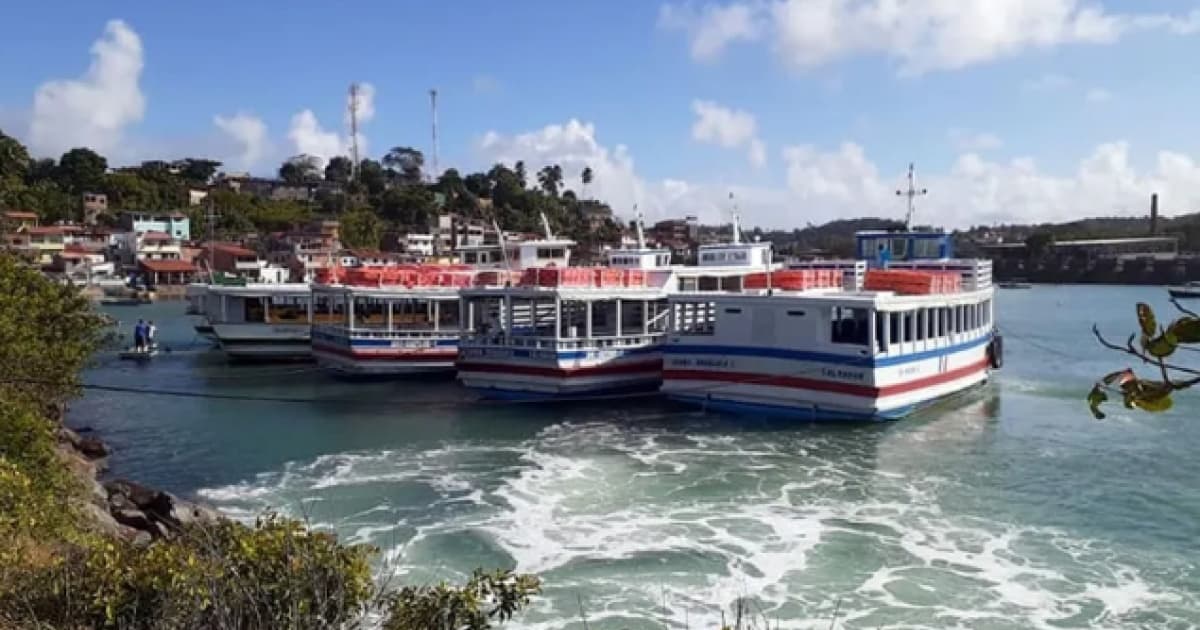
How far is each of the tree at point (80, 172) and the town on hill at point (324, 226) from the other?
0.13 metres

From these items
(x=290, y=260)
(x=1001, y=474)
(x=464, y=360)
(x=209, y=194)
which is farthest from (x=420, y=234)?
(x=1001, y=474)

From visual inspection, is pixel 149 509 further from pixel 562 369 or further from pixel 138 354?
pixel 138 354

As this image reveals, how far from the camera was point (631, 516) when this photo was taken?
48.1 feet

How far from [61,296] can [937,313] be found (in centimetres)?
2081

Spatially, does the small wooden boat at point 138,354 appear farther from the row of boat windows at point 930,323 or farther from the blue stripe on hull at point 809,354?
the row of boat windows at point 930,323

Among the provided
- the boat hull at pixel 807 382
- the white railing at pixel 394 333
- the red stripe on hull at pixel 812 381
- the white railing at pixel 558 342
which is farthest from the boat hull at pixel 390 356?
the boat hull at pixel 807 382

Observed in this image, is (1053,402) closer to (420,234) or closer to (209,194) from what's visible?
(420,234)

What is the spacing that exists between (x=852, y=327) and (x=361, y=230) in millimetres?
81868

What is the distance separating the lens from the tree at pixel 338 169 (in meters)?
134

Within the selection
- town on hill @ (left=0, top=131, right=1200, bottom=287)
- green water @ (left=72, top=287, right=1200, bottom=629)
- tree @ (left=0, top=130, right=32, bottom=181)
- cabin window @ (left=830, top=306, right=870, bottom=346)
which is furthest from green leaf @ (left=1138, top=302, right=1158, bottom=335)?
town on hill @ (left=0, top=131, right=1200, bottom=287)

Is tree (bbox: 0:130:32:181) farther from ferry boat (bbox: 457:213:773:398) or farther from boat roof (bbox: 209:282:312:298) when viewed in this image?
ferry boat (bbox: 457:213:773:398)

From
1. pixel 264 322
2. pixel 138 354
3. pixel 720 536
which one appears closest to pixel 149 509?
pixel 720 536

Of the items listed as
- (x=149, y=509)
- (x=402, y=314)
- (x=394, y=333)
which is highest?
(x=402, y=314)

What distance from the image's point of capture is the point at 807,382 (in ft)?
70.1
